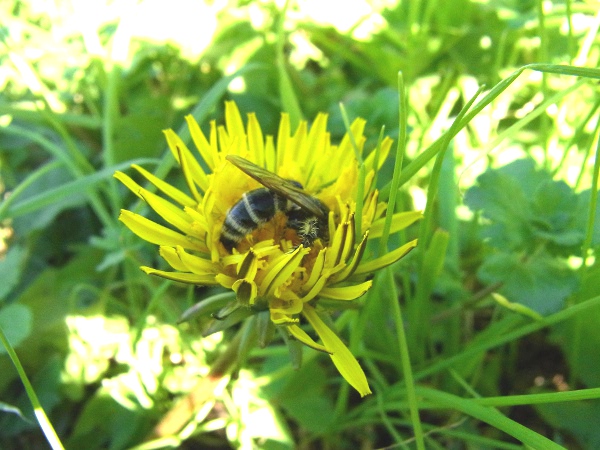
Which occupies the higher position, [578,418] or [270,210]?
[270,210]

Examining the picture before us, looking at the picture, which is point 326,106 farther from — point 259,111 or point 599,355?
point 599,355

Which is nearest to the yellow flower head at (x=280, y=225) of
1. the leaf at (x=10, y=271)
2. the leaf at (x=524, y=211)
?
the leaf at (x=524, y=211)

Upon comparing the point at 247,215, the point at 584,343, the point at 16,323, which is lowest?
the point at 16,323

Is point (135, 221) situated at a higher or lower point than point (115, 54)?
lower

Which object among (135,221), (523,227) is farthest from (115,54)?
(523,227)

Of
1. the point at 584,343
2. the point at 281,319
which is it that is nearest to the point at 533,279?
the point at 584,343

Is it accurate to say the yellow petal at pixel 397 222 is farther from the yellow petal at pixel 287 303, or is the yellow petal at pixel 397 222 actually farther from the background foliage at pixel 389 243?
the yellow petal at pixel 287 303

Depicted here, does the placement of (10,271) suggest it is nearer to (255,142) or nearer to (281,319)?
(255,142)

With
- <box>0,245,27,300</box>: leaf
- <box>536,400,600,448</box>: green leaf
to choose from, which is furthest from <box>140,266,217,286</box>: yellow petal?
<box>536,400,600,448</box>: green leaf
